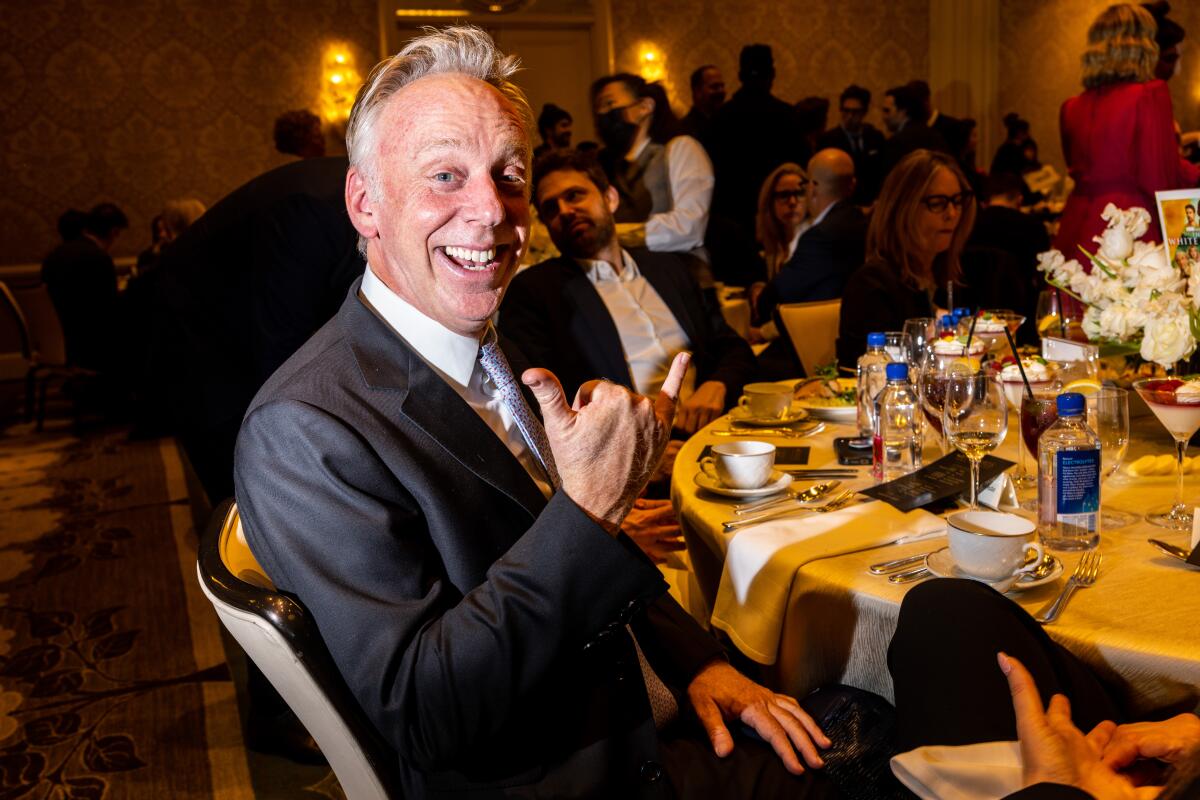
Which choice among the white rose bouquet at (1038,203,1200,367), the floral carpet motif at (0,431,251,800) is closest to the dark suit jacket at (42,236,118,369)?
the floral carpet motif at (0,431,251,800)

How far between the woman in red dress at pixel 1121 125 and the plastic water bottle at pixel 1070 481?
298 cm

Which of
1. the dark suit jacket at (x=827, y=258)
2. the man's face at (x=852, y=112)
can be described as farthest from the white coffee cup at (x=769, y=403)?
the man's face at (x=852, y=112)

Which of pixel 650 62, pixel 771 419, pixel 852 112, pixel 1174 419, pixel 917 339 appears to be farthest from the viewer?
pixel 650 62

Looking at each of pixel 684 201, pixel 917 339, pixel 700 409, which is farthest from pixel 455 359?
pixel 684 201

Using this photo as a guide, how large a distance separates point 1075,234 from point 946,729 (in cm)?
394

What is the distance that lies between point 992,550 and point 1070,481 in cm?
24

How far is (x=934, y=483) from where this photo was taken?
1.62 metres

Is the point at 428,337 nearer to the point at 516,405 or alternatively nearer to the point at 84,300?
the point at 516,405

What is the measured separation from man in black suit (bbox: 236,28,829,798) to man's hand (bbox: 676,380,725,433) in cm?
127

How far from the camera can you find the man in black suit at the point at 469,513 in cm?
103

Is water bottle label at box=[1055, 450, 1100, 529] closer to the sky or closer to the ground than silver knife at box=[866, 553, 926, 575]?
closer to the sky

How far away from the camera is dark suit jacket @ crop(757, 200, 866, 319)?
4.13m

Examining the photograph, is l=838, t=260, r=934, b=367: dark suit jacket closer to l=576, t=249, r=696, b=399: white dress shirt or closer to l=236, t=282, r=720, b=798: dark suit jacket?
l=576, t=249, r=696, b=399: white dress shirt

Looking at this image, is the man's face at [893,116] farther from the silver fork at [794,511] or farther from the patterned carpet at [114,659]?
the silver fork at [794,511]
